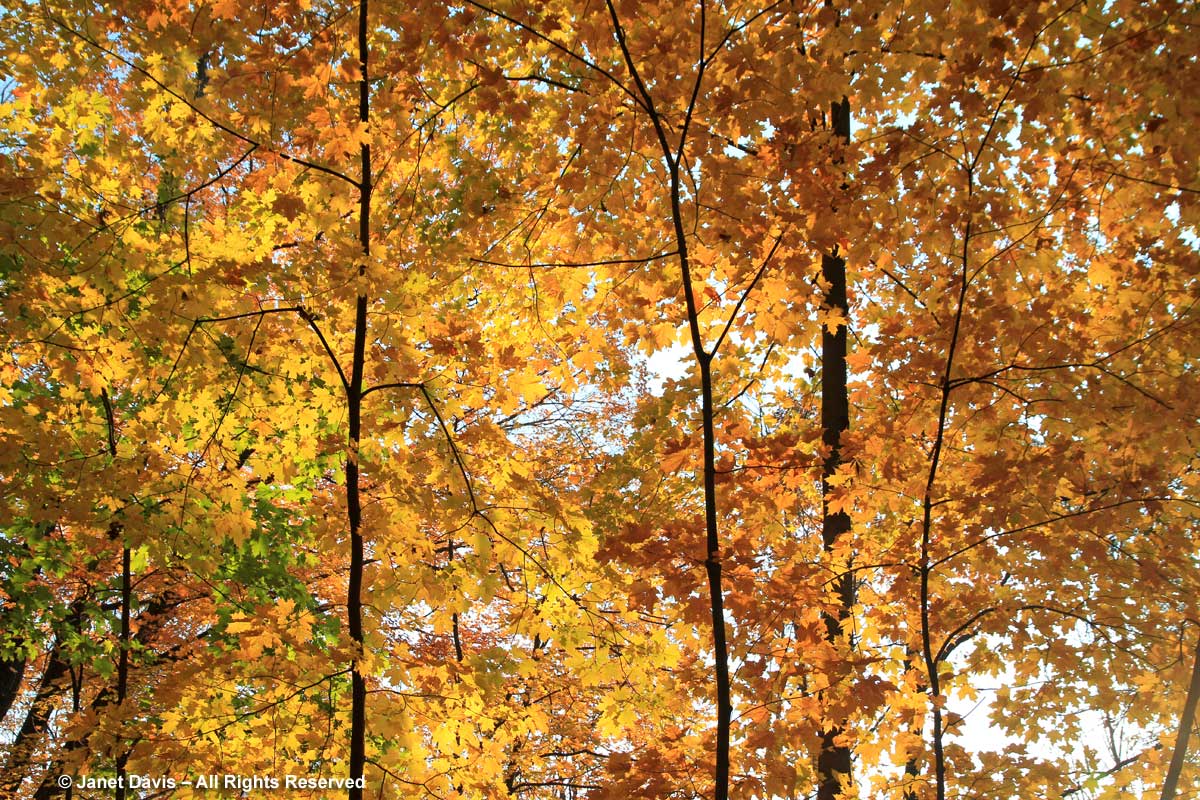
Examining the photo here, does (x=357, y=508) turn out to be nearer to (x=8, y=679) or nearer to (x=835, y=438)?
(x=835, y=438)

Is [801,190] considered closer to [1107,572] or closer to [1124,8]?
[1124,8]

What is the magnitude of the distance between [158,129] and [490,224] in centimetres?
158

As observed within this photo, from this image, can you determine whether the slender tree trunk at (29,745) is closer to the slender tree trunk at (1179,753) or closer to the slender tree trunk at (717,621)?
the slender tree trunk at (717,621)

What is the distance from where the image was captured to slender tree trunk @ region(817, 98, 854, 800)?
3.99 metres

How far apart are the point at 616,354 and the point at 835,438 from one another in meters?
1.43

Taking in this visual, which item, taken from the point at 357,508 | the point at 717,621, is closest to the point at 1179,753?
the point at 717,621

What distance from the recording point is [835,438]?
441 centimetres

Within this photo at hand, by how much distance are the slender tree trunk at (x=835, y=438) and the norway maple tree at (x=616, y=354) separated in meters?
0.03

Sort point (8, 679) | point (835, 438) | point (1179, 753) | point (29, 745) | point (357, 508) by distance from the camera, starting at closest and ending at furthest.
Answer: point (1179, 753) → point (357, 508) → point (835, 438) → point (8, 679) → point (29, 745)

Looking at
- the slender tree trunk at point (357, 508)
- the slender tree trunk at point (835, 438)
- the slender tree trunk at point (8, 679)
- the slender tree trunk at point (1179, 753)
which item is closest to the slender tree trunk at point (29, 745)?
the slender tree trunk at point (8, 679)

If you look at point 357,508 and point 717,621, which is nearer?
point 717,621

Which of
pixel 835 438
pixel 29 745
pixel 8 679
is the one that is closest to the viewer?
pixel 835 438

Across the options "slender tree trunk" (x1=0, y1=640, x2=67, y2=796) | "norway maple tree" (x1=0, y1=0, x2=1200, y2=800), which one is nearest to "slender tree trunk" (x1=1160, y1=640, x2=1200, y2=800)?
"norway maple tree" (x1=0, y1=0, x2=1200, y2=800)

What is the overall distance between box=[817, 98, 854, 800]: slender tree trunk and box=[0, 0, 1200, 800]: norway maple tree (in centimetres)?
3
